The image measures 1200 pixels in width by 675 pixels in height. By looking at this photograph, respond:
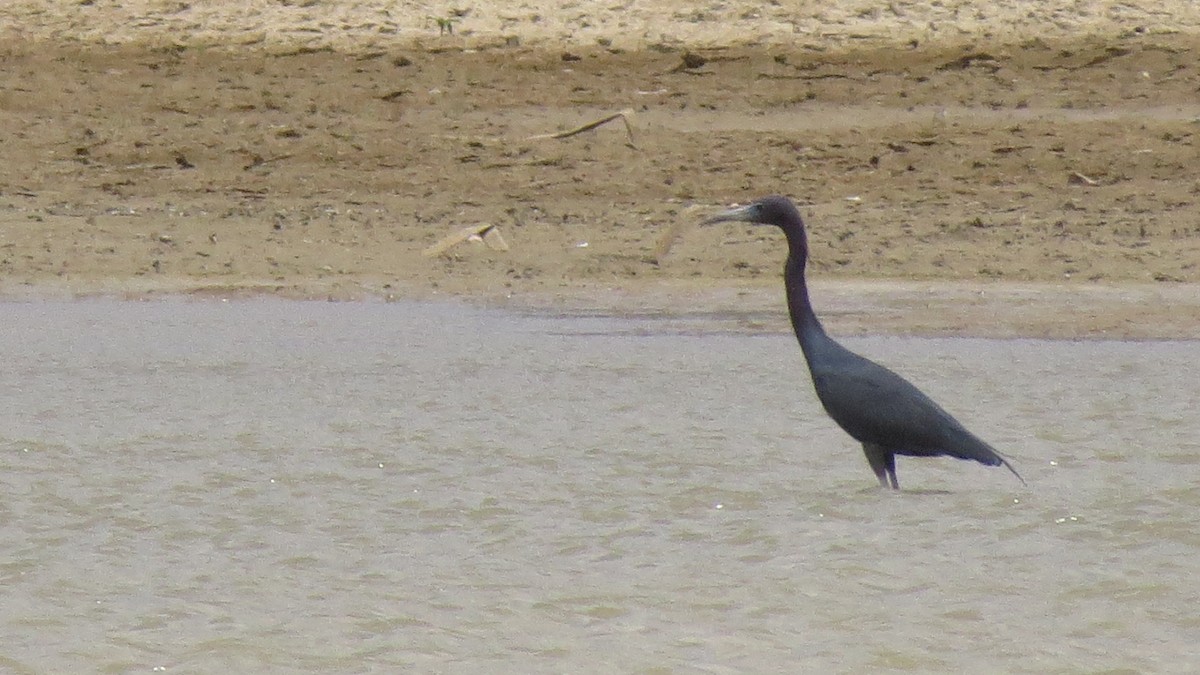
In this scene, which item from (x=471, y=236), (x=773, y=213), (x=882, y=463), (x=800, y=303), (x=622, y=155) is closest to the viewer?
(x=882, y=463)

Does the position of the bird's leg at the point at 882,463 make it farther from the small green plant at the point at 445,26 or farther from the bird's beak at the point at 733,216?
the small green plant at the point at 445,26

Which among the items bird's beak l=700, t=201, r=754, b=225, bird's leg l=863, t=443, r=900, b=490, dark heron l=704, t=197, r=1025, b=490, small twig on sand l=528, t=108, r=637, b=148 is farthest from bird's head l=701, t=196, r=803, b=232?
small twig on sand l=528, t=108, r=637, b=148

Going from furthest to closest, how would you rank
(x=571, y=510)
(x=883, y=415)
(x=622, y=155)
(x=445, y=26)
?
(x=445, y=26) → (x=622, y=155) → (x=883, y=415) → (x=571, y=510)

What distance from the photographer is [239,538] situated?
6.04 m

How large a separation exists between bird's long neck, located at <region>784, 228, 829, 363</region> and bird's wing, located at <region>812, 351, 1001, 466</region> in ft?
0.79

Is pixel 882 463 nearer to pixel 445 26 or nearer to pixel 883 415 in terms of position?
pixel 883 415

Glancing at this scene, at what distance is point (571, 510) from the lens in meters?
6.39

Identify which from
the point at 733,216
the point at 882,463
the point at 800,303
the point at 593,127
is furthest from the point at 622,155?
the point at 882,463

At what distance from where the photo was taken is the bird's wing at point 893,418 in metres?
6.75

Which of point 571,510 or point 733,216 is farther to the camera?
point 733,216

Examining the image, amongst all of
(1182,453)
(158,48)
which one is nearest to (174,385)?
(1182,453)

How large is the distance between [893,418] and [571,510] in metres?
1.09

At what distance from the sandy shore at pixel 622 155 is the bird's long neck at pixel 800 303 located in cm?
271

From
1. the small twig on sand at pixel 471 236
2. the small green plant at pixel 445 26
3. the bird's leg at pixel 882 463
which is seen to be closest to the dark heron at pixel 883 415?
the bird's leg at pixel 882 463
